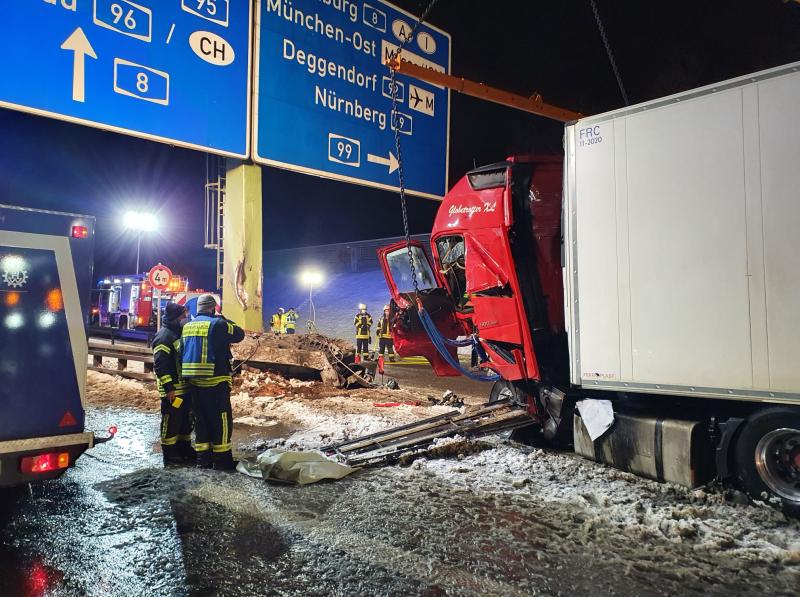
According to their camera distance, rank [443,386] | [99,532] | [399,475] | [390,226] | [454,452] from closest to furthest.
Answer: [99,532] → [399,475] → [454,452] → [443,386] → [390,226]

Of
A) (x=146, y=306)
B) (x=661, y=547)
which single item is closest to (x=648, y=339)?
(x=661, y=547)

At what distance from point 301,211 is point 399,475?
25831mm

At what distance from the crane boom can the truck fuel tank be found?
18.3 feet

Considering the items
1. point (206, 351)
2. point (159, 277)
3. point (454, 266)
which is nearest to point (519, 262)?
point (454, 266)

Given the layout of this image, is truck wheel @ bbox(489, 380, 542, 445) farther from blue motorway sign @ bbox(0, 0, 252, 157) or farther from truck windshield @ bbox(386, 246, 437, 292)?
blue motorway sign @ bbox(0, 0, 252, 157)

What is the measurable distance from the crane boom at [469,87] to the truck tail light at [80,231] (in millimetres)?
6132

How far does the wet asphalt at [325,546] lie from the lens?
2930 mm

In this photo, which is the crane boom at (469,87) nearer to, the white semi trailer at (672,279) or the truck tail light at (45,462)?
the white semi trailer at (672,279)

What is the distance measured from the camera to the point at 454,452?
18.3ft

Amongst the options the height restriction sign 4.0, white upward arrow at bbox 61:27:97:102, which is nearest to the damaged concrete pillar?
white upward arrow at bbox 61:27:97:102

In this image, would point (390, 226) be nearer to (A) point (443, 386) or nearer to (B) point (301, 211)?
(B) point (301, 211)

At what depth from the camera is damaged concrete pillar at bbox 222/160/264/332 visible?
9895 mm

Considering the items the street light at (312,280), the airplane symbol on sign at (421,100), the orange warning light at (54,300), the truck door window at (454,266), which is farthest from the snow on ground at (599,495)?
the street light at (312,280)

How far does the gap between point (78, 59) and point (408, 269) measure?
505 centimetres
